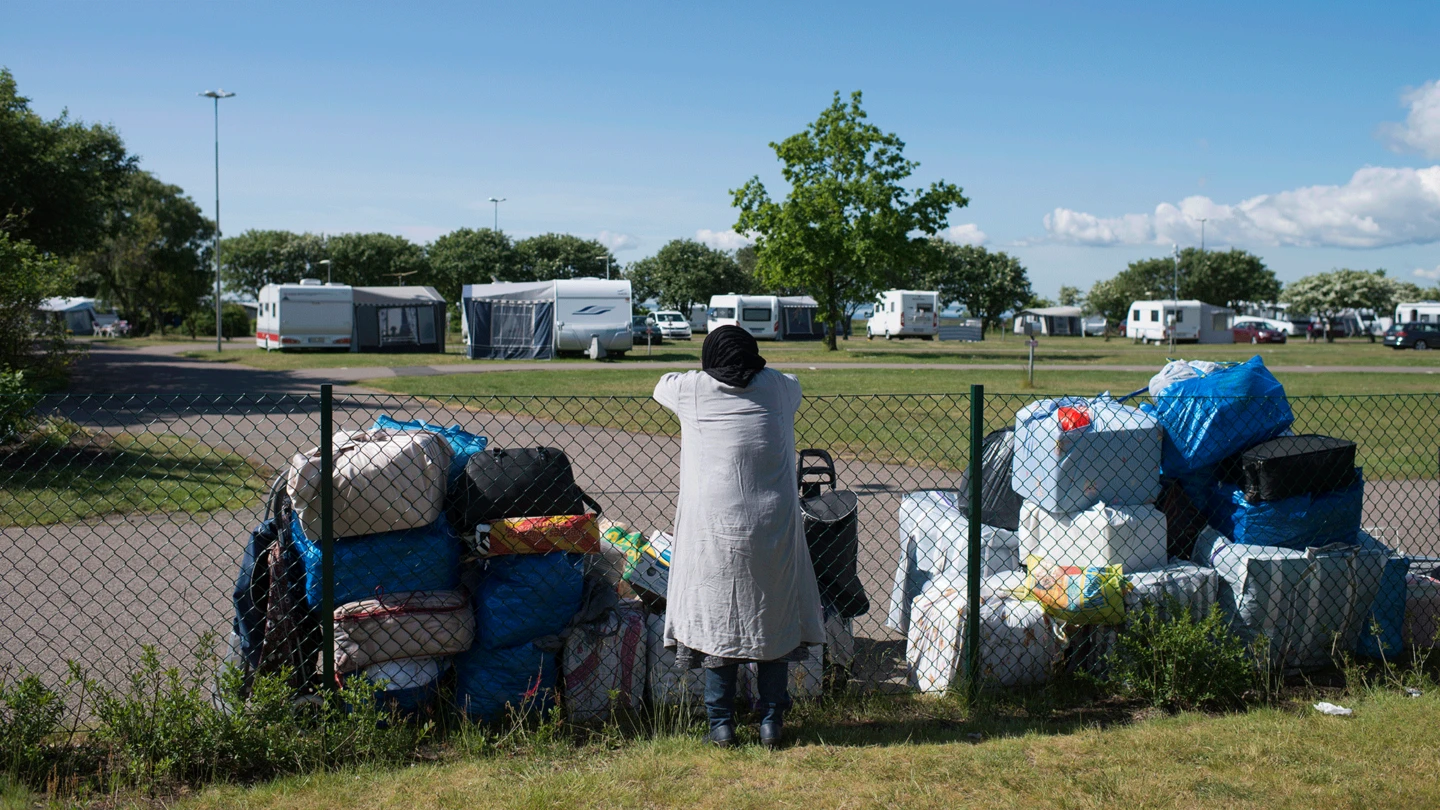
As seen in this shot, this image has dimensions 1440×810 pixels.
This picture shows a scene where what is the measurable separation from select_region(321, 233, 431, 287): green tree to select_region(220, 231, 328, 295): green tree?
137 cm

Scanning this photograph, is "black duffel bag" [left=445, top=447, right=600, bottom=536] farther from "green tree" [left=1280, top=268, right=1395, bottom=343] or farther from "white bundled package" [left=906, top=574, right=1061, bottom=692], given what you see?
"green tree" [left=1280, top=268, right=1395, bottom=343]

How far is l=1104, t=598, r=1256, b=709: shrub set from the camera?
436cm

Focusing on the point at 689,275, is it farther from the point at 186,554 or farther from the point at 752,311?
the point at 186,554

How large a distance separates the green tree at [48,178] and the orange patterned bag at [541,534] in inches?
826

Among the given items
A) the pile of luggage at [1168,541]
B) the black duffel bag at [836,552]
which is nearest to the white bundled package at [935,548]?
Result: the pile of luggage at [1168,541]

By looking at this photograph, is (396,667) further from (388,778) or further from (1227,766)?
(1227,766)

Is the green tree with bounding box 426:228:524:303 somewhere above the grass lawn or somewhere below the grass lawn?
above

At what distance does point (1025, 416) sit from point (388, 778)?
3043mm

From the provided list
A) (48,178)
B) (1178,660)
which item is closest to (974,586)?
(1178,660)

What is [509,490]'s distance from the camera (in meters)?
4.04

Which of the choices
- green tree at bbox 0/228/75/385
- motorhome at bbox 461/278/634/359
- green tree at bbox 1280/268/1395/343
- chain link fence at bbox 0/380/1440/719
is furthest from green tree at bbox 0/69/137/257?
green tree at bbox 1280/268/1395/343

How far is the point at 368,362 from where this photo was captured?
3134 cm

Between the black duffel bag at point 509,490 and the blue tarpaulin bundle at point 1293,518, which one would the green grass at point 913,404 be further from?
the blue tarpaulin bundle at point 1293,518

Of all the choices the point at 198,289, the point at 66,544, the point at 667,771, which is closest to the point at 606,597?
the point at 667,771
